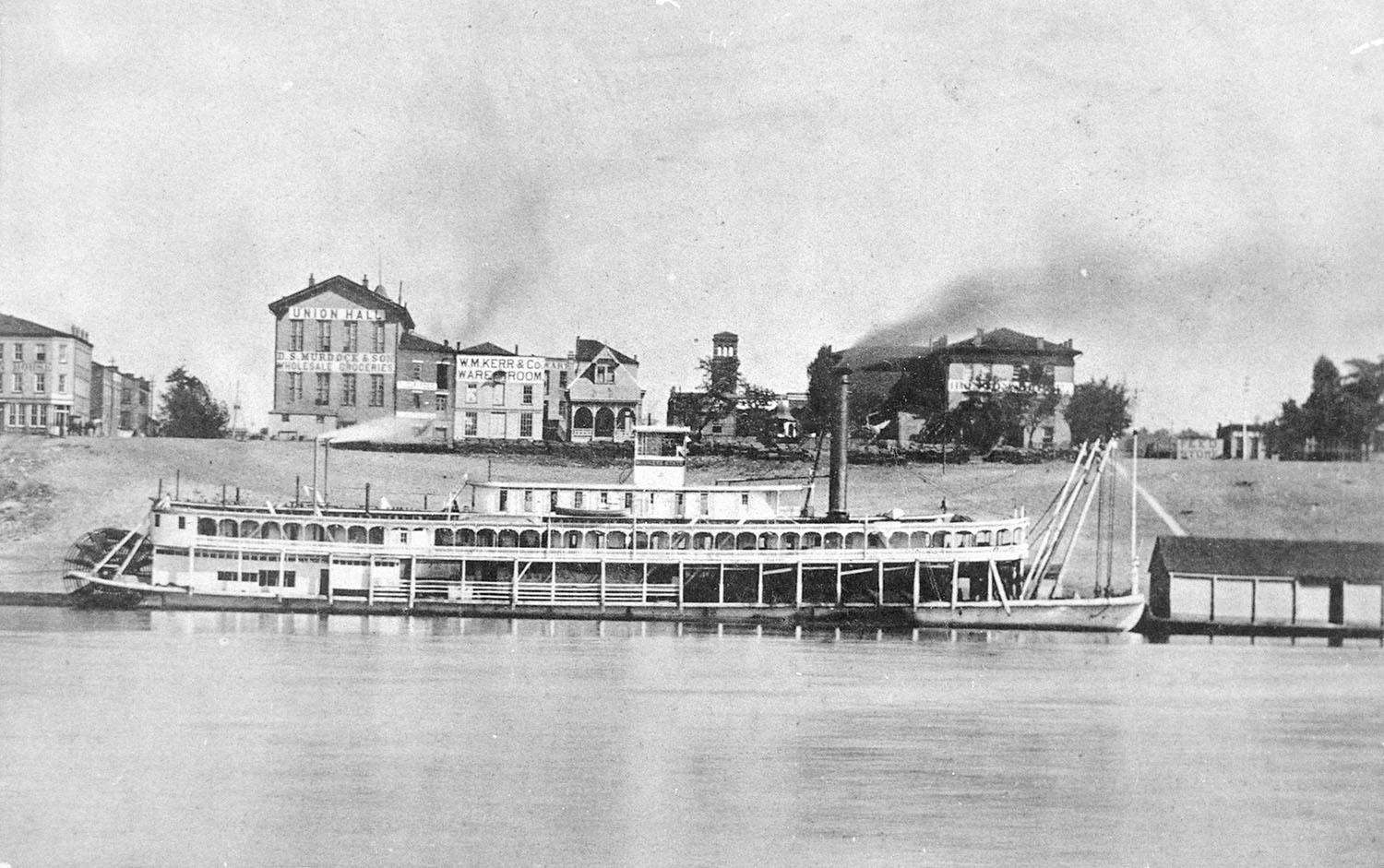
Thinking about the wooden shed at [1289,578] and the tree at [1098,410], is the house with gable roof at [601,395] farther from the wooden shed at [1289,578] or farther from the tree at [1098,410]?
the wooden shed at [1289,578]

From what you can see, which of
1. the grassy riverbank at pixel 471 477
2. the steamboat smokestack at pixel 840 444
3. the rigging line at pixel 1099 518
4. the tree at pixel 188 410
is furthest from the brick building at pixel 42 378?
the rigging line at pixel 1099 518

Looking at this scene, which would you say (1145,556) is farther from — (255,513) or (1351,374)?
(255,513)

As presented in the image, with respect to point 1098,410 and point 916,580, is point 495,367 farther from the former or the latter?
point 916,580

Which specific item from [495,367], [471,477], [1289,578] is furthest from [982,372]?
[471,477]

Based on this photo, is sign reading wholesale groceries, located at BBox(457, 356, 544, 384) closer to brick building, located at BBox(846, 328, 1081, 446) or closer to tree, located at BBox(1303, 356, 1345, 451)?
brick building, located at BBox(846, 328, 1081, 446)

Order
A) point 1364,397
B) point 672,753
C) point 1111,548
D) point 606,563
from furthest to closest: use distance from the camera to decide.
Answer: point 606,563 < point 1111,548 < point 1364,397 < point 672,753

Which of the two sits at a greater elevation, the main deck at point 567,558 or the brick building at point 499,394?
the brick building at point 499,394
